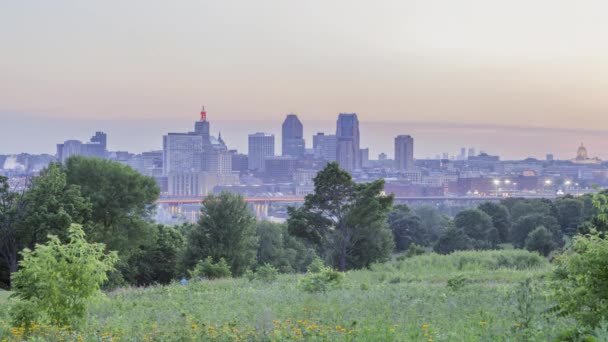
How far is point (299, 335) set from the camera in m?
6.82

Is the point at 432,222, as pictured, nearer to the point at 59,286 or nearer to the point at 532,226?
the point at 532,226

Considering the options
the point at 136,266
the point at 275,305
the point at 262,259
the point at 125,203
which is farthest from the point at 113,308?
the point at 262,259

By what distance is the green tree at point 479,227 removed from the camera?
52156mm

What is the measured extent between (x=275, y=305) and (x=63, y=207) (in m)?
18.9

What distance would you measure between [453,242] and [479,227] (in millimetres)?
4269

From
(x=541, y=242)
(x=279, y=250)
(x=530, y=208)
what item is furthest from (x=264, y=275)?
(x=530, y=208)

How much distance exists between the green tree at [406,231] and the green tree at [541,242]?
16.9 meters

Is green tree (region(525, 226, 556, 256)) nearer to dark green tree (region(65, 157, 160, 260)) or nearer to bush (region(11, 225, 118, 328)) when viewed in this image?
dark green tree (region(65, 157, 160, 260))

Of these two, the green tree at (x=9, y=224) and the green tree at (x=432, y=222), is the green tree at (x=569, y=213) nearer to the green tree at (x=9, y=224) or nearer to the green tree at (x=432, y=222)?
the green tree at (x=432, y=222)

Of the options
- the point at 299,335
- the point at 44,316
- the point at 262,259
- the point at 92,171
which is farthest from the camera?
the point at 262,259

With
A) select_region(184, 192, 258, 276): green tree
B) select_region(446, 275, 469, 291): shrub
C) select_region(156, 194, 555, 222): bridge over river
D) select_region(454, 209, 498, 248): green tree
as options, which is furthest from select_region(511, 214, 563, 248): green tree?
select_region(156, 194, 555, 222): bridge over river

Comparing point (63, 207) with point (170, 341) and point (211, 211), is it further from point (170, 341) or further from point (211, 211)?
point (170, 341)

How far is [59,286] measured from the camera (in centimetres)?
813

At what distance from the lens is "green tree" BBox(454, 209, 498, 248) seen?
52156mm
